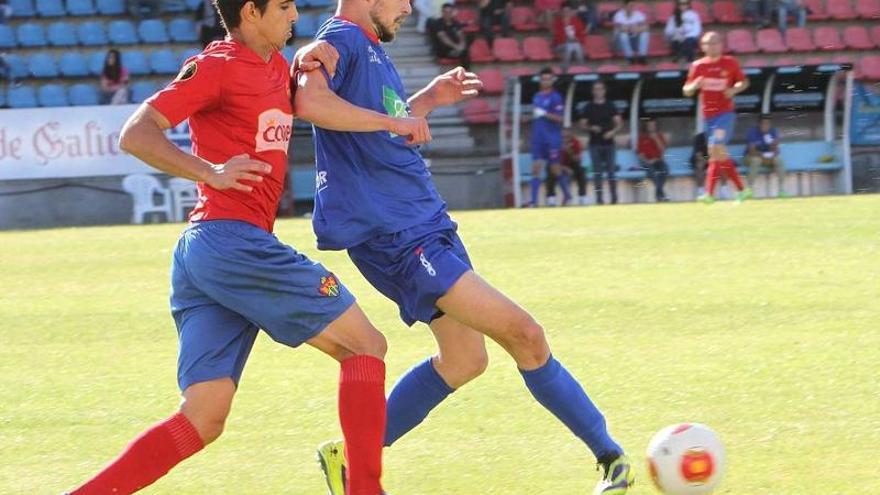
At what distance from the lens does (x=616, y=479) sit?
17.7 ft

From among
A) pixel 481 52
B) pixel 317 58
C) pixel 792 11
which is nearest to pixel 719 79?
pixel 481 52

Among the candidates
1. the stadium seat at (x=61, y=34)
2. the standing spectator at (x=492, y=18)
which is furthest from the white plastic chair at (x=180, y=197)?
the standing spectator at (x=492, y=18)

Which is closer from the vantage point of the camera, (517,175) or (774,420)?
(774,420)

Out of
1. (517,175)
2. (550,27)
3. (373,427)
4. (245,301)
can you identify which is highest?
(245,301)

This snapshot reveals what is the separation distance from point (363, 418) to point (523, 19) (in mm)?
23601

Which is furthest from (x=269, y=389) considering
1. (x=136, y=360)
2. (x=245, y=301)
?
(x=245, y=301)

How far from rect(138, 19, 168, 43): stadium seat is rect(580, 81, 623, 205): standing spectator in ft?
25.2

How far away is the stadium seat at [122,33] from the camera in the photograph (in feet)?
88.2

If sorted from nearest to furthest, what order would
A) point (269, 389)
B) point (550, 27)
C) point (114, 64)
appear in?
point (269, 389), point (114, 64), point (550, 27)

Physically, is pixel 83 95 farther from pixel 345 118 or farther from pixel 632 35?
pixel 345 118

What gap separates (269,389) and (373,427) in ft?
Answer: 10.4

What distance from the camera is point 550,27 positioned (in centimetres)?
2783

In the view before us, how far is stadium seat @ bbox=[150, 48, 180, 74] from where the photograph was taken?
2580 centimetres

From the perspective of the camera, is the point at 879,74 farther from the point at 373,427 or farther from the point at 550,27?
the point at 373,427
